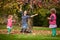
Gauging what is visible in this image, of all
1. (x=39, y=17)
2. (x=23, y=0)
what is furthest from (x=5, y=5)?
(x=39, y=17)

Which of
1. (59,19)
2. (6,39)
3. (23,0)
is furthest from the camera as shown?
(59,19)

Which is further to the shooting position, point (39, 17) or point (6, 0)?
point (39, 17)

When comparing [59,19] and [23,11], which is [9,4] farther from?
[59,19]

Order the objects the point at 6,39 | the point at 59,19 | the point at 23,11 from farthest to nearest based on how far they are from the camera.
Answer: the point at 59,19
the point at 23,11
the point at 6,39

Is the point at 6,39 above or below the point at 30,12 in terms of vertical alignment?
below

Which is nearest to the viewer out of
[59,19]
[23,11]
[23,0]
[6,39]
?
[6,39]

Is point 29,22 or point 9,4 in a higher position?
point 9,4

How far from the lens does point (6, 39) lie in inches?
524

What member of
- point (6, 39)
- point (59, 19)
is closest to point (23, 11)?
point (6, 39)

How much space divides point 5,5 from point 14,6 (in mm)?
637

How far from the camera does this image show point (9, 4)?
17.4 meters

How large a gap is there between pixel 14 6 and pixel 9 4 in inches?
13.9

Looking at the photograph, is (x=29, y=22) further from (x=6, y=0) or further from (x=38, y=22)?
(x=38, y=22)

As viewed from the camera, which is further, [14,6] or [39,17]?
[39,17]
